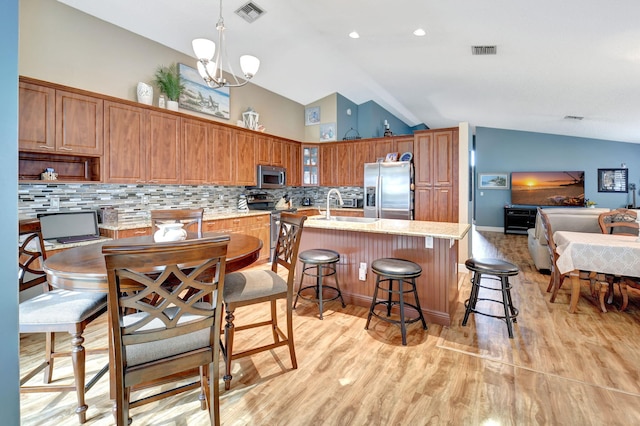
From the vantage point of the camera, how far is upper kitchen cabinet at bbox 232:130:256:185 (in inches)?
192

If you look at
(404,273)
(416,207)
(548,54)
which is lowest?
(404,273)

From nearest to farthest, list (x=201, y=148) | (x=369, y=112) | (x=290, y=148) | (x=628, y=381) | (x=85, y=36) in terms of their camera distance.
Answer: (x=628, y=381), (x=85, y=36), (x=201, y=148), (x=290, y=148), (x=369, y=112)

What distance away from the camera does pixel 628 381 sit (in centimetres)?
194

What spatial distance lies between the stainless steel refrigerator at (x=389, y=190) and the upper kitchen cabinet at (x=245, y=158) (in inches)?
84.2

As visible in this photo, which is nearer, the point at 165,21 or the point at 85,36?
the point at 85,36

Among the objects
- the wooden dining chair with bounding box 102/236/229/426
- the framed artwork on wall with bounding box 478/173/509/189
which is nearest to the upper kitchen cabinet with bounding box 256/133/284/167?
the wooden dining chair with bounding box 102/236/229/426

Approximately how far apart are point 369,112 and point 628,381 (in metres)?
6.34

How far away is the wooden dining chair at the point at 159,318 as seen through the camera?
118cm

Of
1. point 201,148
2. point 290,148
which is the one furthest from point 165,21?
point 290,148

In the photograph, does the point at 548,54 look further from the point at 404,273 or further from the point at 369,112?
the point at 369,112

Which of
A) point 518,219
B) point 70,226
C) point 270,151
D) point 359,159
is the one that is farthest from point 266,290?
point 518,219

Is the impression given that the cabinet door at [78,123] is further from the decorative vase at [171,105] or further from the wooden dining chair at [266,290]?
the wooden dining chair at [266,290]

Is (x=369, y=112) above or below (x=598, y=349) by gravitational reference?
above

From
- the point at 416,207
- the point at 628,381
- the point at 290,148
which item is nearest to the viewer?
the point at 628,381
